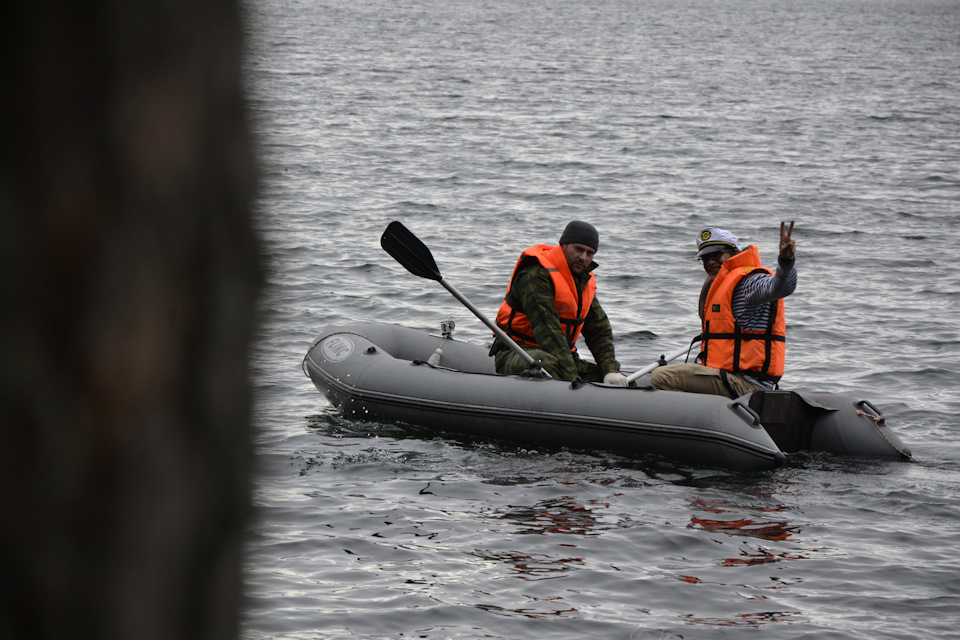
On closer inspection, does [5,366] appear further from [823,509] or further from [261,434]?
[823,509]

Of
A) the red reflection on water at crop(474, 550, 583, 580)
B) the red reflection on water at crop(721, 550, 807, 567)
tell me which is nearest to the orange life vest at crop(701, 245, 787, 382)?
the red reflection on water at crop(721, 550, 807, 567)

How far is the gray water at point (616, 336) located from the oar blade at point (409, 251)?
1.12m

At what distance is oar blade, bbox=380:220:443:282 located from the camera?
7438 mm

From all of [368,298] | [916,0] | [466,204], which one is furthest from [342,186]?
[916,0]

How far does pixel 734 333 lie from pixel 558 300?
1125mm

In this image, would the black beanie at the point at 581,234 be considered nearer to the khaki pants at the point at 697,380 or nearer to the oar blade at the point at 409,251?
the khaki pants at the point at 697,380

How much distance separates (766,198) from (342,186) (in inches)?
286

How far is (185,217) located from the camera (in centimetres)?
64

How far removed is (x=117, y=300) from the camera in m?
0.61

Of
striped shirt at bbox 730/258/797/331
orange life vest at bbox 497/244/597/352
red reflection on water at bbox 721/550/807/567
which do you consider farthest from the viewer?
orange life vest at bbox 497/244/597/352

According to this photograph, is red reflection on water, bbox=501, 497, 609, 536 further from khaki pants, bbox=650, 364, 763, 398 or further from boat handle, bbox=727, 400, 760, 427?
khaki pants, bbox=650, 364, 763, 398

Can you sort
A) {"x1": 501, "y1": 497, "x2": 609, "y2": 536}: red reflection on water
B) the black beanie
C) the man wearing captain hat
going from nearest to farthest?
1. {"x1": 501, "y1": 497, "x2": 609, "y2": 536}: red reflection on water
2. the man wearing captain hat
3. the black beanie

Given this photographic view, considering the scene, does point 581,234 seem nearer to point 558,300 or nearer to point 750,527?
point 558,300

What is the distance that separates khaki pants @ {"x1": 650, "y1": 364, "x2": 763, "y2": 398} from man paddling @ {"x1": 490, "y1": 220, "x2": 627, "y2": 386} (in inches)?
10.8
